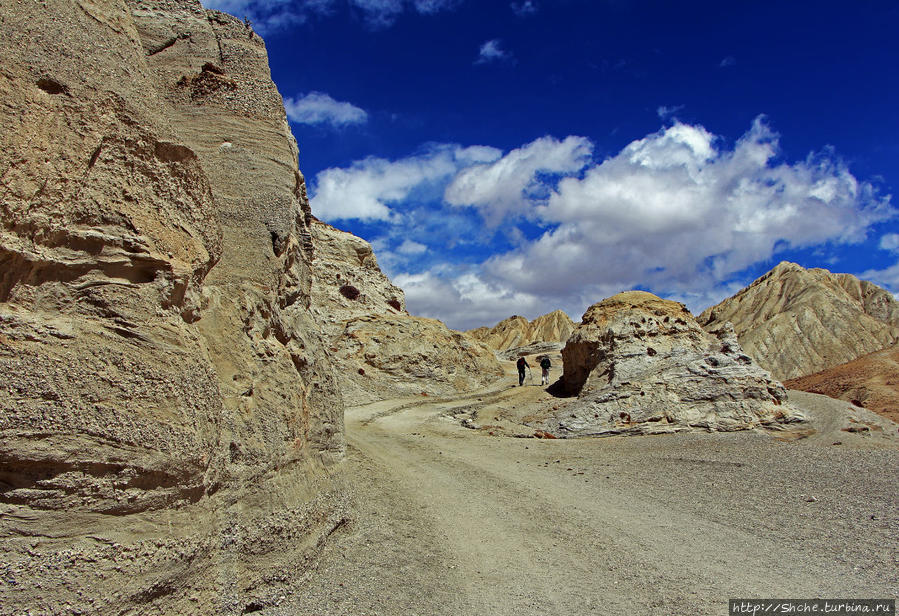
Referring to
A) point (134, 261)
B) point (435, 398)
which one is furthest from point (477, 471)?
point (435, 398)

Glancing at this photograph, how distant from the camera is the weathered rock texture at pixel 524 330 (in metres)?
89.2

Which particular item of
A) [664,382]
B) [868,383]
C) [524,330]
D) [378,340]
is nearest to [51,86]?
[664,382]

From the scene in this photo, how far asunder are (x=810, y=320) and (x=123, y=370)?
6094cm

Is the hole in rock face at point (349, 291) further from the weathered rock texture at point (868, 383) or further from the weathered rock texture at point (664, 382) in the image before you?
the weathered rock texture at point (868, 383)

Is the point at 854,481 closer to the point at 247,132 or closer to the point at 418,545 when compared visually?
the point at 418,545

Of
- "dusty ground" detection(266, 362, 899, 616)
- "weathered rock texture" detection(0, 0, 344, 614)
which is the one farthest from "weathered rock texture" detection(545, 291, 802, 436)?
"weathered rock texture" detection(0, 0, 344, 614)

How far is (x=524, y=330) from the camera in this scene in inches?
3659

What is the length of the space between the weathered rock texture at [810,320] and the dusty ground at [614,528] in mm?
41018

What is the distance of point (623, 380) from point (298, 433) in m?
11.6

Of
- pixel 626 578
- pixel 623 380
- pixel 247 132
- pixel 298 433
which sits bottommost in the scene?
pixel 626 578

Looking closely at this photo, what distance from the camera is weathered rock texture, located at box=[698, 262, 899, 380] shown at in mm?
50094

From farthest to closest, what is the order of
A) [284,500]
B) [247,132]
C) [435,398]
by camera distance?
[435,398]
[247,132]
[284,500]

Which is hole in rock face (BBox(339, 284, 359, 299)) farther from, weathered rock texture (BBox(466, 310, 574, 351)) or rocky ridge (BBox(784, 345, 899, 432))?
weathered rock texture (BBox(466, 310, 574, 351))

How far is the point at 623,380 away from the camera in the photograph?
15383 mm
